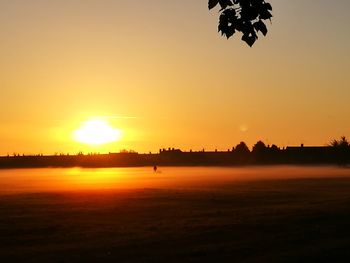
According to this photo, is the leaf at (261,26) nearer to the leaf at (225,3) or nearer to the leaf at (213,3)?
the leaf at (225,3)

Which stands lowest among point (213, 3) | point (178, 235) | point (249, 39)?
point (178, 235)

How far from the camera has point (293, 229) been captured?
86.8 ft

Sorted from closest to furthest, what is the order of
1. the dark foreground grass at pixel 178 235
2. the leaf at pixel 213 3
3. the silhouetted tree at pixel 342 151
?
the leaf at pixel 213 3
the dark foreground grass at pixel 178 235
the silhouetted tree at pixel 342 151

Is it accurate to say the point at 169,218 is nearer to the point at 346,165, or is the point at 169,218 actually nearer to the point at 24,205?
the point at 24,205

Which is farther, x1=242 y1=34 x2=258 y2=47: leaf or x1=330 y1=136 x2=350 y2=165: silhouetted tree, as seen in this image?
x1=330 y1=136 x2=350 y2=165: silhouetted tree

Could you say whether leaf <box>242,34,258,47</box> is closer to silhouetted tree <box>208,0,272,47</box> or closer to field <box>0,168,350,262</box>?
silhouetted tree <box>208,0,272,47</box>

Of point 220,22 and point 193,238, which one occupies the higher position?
point 220,22

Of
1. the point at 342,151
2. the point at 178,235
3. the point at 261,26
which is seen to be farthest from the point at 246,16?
the point at 342,151

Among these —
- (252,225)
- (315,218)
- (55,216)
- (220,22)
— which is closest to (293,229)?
(252,225)

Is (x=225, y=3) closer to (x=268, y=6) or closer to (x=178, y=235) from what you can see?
(x=268, y=6)

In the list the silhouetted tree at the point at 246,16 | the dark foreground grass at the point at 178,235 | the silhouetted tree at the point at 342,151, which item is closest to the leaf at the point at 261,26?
the silhouetted tree at the point at 246,16

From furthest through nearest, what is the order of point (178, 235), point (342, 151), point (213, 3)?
point (342, 151), point (178, 235), point (213, 3)

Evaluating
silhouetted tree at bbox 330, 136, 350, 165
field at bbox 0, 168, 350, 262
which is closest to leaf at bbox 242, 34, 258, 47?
field at bbox 0, 168, 350, 262

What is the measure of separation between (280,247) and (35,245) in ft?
29.2
